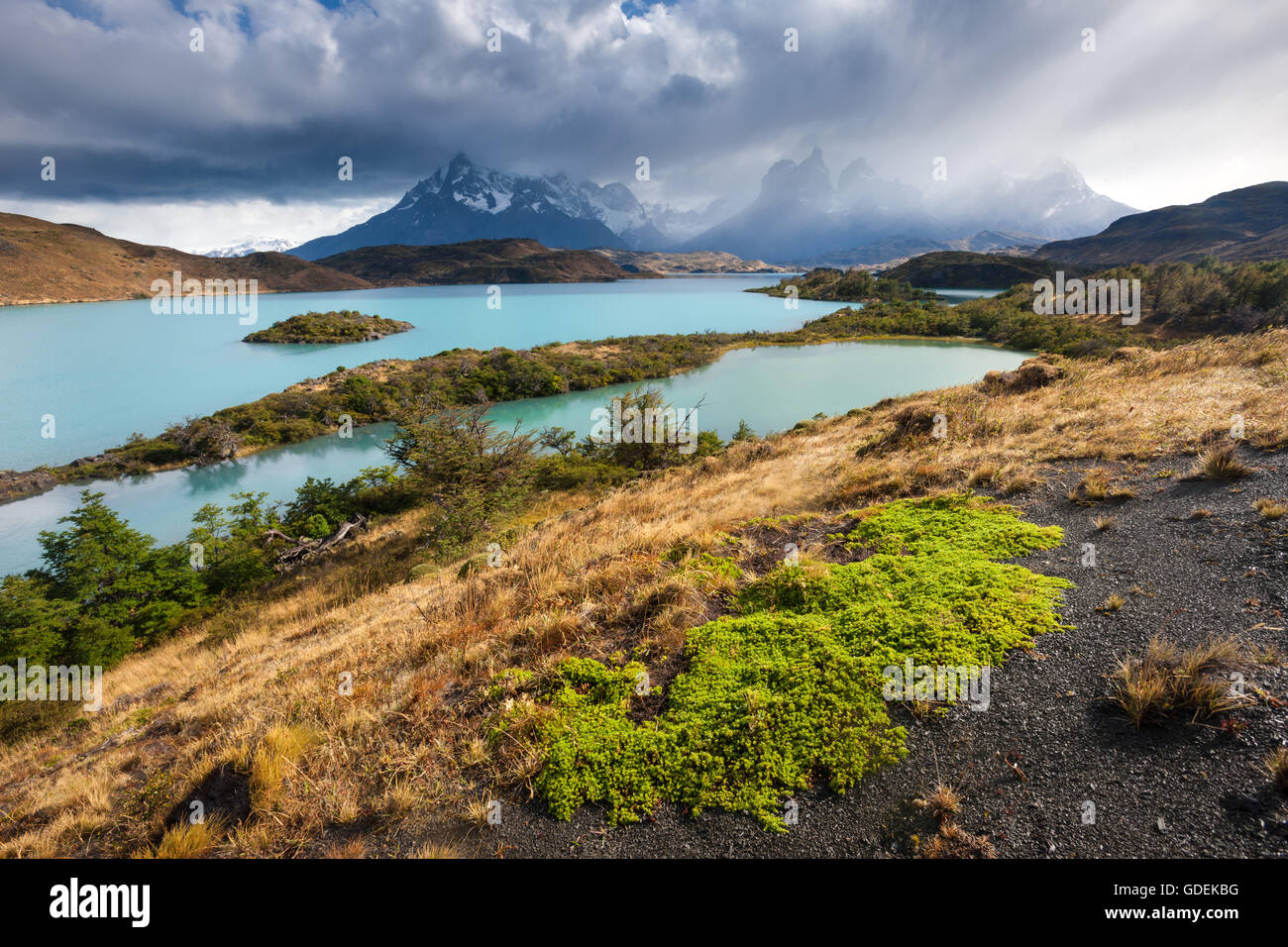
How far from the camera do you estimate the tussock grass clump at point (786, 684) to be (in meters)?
3.17

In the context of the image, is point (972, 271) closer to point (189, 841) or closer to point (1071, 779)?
point (1071, 779)

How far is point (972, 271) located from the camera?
416ft

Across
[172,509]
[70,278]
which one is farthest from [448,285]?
[172,509]

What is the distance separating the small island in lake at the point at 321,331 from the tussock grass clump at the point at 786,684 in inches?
3352

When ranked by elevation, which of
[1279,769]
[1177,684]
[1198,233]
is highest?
[1198,233]

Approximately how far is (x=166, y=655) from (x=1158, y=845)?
1915cm

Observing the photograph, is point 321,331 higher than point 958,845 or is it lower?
higher
